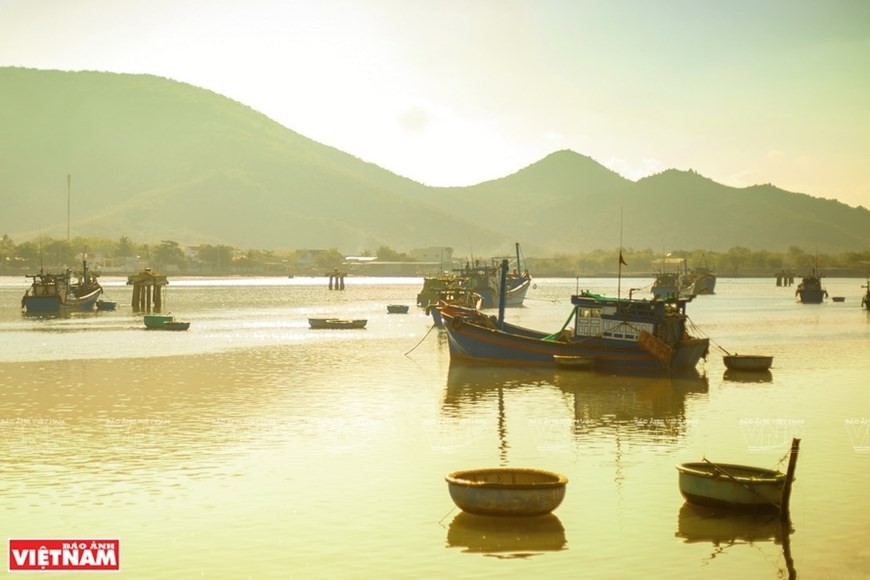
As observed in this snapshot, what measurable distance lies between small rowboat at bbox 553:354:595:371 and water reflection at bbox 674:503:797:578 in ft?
88.4

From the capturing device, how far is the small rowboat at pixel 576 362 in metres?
51.6

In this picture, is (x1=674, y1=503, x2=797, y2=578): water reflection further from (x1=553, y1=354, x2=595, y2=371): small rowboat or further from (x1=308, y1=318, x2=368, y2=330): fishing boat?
(x1=308, y1=318, x2=368, y2=330): fishing boat

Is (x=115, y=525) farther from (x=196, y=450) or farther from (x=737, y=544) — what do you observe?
(x=737, y=544)

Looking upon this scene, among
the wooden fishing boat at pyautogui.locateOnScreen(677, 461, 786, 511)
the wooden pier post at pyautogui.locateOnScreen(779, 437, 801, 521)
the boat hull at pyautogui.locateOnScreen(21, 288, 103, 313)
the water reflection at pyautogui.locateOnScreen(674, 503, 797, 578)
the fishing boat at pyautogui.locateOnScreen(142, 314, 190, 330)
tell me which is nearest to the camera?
the water reflection at pyautogui.locateOnScreen(674, 503, 797, 578)

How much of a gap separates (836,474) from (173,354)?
155ft

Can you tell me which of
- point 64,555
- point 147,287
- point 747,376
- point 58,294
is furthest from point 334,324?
point 64,555

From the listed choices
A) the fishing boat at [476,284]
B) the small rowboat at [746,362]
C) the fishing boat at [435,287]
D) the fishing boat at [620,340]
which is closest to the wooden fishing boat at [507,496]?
the fishing boat at [620,340]

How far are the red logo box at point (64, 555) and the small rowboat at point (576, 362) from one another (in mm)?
32865

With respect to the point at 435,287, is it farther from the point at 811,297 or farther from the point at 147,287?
the point at 811,297

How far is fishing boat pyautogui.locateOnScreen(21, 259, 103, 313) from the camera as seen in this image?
115m

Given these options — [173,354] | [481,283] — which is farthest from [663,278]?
[173,354]

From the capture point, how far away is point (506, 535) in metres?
22.3

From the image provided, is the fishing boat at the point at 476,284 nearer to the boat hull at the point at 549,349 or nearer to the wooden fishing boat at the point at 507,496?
the boat hull at the point at 549,349

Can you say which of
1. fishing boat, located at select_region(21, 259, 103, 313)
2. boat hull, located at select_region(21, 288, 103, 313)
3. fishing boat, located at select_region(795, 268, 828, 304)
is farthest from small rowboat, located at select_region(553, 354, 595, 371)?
fishing boat, located at select_region(795, 268, 828, 304)
